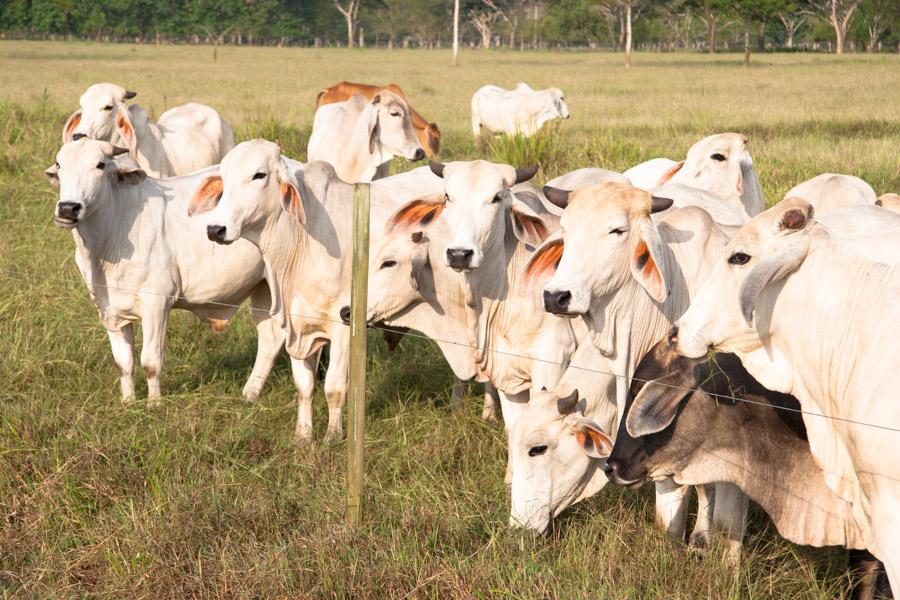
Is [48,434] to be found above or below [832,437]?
below

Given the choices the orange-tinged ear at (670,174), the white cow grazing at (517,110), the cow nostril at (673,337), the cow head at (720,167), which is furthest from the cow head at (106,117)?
the white cow grazing at (517,110)

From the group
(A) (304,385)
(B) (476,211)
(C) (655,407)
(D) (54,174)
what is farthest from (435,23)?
(C) (655,407)

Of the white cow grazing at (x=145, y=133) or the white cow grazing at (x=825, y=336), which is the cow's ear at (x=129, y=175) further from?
the white cow grazing at (x=825, y=336)

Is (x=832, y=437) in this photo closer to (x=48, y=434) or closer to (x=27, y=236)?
(x=48, y=434)

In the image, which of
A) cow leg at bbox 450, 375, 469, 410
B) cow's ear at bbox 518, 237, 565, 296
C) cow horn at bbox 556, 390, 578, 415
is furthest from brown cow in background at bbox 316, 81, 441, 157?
cow horn at bbox 556, 390, 578, 415

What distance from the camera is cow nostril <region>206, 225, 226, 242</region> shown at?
469 cm

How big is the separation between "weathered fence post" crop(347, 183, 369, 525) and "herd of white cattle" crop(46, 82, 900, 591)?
58cm

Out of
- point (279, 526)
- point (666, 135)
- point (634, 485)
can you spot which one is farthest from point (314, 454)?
point (666, 135)

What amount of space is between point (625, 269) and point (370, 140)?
4738 mm

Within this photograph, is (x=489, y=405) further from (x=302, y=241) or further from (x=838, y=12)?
(x=838, y=12)

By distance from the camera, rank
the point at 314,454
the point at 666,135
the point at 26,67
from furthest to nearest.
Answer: the point at 26,67 < the point at 666,135 < the point at 314,454

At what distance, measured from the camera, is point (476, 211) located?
4.37 meters

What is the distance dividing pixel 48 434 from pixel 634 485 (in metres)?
2.60

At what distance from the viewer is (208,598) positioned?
130 inches
